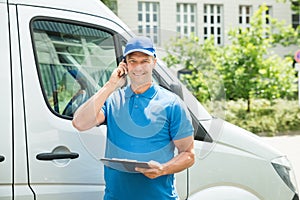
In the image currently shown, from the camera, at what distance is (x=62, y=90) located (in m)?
2.85

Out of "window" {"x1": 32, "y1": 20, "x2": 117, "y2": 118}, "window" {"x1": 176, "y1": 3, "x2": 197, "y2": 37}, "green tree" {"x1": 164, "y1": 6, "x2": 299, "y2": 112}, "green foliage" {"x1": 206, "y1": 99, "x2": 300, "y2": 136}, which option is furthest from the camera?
"green tree" {"x1": 164, "y1": 6, "x2": 299, "y2": 112}

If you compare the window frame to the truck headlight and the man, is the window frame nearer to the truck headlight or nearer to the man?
the man

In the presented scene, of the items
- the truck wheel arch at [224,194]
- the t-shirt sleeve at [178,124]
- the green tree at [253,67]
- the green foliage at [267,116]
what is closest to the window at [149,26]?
the t-shirt sleeve at [178,124]

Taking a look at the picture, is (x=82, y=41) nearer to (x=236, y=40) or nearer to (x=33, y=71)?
(x=33, y=71)

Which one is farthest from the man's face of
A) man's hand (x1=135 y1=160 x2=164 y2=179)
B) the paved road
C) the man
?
the paved road

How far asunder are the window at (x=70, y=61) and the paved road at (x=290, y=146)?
6.19m

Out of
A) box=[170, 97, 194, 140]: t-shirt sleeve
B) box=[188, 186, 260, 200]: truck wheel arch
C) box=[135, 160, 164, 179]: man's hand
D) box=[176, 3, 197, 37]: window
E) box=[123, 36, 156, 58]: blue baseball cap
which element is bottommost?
box=[188, 186, 260, 200]: truck wheel arch

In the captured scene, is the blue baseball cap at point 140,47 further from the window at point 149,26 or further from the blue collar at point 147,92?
the window at point 149,26

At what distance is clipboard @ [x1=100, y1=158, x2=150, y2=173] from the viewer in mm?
2293

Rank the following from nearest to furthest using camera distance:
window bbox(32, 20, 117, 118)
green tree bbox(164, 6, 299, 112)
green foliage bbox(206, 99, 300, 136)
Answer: window bbox(32, 20, 117, 118), green foliage bbox(206, 99, 300, 136), green tree bbox(164, 6, 299, 112)

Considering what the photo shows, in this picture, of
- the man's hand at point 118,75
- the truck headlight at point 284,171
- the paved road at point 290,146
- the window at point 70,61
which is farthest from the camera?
the paved road at point 290,146

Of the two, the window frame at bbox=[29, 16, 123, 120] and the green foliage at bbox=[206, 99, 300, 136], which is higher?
the window frame at bbox=[29, 16, 123, 120]

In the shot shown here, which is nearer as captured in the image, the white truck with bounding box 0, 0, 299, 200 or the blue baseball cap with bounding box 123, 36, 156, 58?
the blue baseball cap with bounding box 123, 36, 156, 58

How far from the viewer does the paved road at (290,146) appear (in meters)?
9.27
